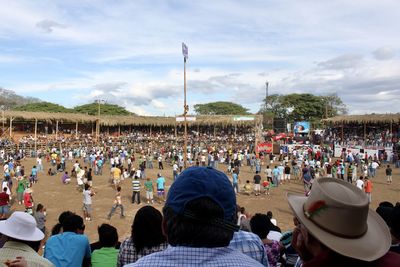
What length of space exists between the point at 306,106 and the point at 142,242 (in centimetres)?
5775

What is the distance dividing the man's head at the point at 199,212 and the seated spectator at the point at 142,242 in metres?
1.48

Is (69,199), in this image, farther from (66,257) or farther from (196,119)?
(196,119)

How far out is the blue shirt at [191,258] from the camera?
148 centimetres

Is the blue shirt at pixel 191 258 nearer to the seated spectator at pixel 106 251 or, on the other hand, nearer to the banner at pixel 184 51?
the seated spectator at pixel 106 251

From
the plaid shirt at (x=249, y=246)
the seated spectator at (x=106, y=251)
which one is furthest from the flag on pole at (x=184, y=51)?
the plaid shirt at (x=249, y=246)

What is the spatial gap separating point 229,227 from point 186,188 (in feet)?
0.81

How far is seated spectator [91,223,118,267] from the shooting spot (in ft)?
12.2

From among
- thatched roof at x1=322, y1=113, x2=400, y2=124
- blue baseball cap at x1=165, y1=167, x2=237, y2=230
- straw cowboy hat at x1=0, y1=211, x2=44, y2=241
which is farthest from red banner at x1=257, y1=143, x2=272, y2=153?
blue baseball cap at x1=165, y1=167, x2=237, y2=230

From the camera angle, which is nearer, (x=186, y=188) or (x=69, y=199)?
(x=186, y=188)

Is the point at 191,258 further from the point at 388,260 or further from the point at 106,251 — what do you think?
the point at 106,251

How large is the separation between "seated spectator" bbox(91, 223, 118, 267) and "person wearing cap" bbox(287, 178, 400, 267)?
97.9 inches

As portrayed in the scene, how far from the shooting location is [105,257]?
3789mm

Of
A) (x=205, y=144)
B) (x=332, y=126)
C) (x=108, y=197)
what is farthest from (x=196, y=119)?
(x=108, y=197)

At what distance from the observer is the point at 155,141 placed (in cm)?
4509
